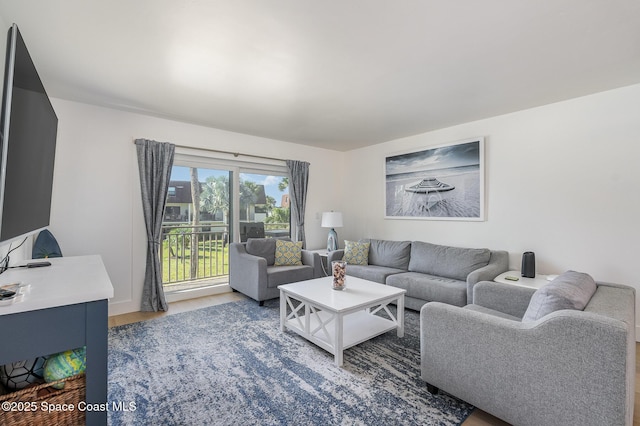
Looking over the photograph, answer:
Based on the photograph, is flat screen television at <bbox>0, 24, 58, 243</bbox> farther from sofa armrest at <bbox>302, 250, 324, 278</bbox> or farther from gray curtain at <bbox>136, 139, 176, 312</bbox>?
sofa armrest at <bbox>302, 250, 324, 278</bbox>

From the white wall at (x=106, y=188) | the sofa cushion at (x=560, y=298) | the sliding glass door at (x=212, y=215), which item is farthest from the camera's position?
the sliding glass door at (x=212, y=215)

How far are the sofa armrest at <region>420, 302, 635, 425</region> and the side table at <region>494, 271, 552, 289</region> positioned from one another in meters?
1.49

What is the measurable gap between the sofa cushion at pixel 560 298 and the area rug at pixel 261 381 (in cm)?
75

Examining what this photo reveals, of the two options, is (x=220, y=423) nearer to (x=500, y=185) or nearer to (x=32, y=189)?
A: (x=32, y=189)

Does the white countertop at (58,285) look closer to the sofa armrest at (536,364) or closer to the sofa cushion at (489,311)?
the sofa armrest at (536,364)

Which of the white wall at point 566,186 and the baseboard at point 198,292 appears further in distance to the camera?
the baseboard at point 198,292

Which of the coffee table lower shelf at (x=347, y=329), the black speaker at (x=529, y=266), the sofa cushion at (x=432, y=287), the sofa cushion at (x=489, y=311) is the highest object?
the black speaker at (x=529, y=266)

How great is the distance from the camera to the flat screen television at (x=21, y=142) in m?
1.12

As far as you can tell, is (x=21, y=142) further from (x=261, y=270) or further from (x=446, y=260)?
(x=446, y=260)

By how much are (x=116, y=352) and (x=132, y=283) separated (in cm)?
121

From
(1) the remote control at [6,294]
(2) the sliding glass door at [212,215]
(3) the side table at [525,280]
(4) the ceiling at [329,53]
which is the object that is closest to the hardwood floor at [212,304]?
(2) the sliding glass door at [212,215]

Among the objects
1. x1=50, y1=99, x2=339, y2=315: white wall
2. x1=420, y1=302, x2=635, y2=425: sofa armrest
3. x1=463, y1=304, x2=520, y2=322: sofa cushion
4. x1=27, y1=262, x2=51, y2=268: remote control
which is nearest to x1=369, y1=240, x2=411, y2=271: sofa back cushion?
x1=463, y1=304, x2=520, y2=322: sofa cushion

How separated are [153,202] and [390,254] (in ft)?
10.6

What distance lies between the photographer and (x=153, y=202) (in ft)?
11.7
